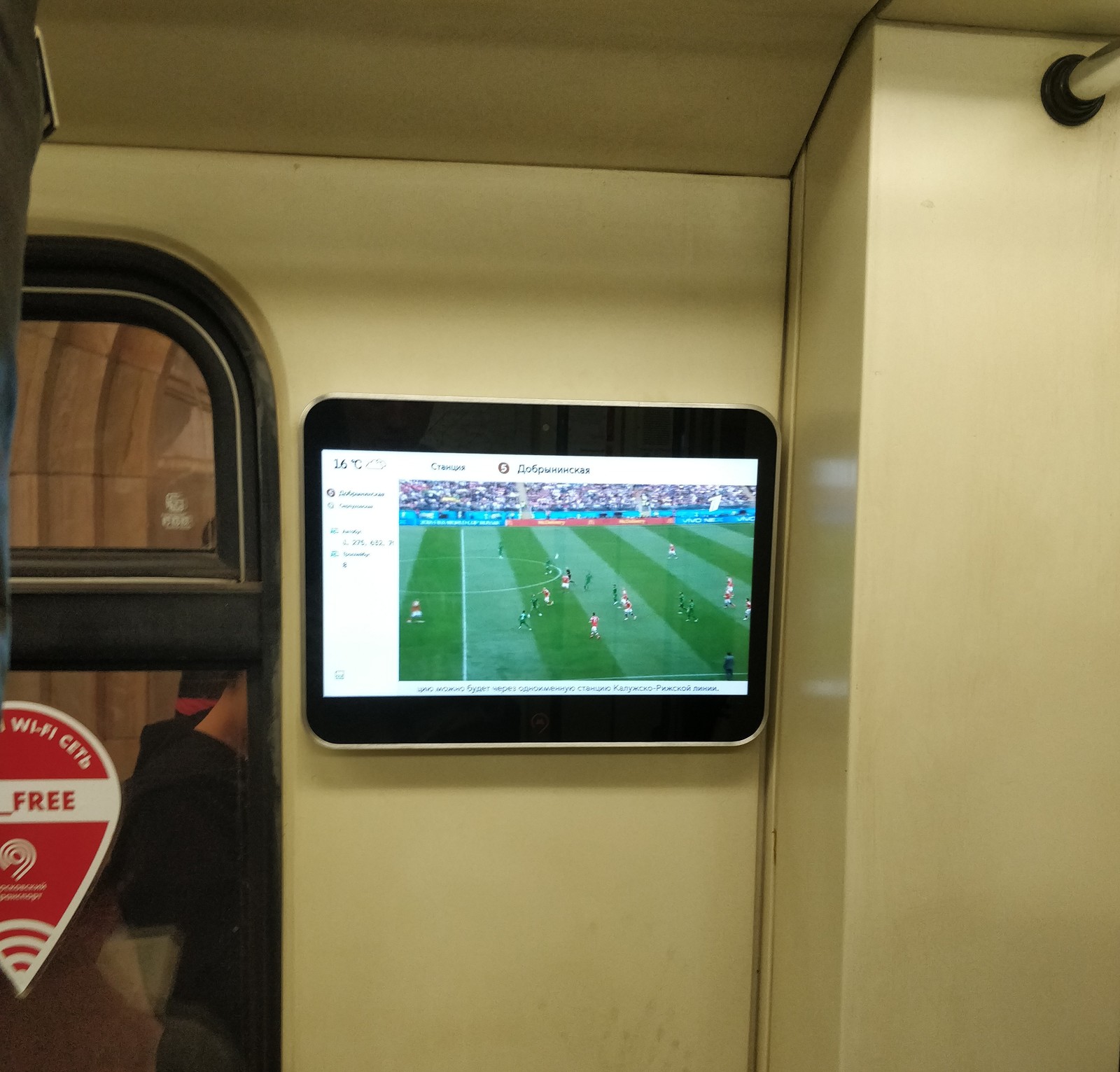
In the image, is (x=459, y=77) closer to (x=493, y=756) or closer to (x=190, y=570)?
(x=190, y=570)

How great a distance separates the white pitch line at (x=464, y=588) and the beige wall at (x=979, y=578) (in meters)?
0.61

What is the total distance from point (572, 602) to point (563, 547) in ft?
0.34

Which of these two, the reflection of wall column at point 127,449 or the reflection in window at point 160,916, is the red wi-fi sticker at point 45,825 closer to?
the reflection in window at point 160,916

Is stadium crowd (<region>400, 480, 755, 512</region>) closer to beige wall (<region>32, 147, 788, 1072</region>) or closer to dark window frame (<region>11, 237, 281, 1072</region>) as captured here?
beige wall (<region>32, 147, 788, 1072</region>)

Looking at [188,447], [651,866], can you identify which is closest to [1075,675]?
[651,866]

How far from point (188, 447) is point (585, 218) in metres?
0.83

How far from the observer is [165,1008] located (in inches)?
51.7

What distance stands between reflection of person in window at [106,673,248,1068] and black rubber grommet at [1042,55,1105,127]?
1.56m

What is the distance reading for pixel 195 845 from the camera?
50.7 inches

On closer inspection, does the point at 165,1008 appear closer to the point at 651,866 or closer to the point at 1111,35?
the point at 651,866

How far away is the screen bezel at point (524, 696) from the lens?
1202 millimetres

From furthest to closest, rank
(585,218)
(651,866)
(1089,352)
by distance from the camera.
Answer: (651,866)
(585,218)
(1089,352)

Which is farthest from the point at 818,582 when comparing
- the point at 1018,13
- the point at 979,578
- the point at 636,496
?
the point at 1018,13

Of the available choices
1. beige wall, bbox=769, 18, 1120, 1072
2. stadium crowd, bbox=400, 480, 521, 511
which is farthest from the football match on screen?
beige wall, bbox=769, 18, 1120, 1072
